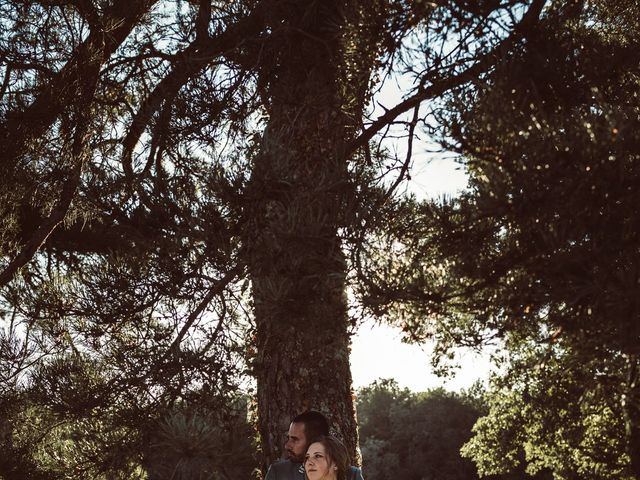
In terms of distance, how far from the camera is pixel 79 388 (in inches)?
158

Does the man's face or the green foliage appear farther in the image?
the green foliage

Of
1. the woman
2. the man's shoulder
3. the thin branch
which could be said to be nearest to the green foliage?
the man's shoulder

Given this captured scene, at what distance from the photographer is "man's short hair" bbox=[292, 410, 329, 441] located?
3900 mm

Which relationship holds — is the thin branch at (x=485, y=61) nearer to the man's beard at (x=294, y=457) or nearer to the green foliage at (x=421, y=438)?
the man's beard at (x=294, y=457)

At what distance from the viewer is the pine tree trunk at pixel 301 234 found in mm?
3027

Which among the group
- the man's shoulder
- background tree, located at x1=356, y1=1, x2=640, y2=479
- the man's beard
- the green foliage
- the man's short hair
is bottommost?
the man's shoulder

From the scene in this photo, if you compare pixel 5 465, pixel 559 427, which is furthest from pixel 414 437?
pixel 5 465

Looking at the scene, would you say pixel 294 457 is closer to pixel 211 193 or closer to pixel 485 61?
pixel 211 193

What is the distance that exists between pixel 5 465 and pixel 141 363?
239 centimetres

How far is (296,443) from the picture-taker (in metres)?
3.90

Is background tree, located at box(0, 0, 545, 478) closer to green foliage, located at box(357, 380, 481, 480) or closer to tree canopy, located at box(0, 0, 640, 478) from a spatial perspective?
tree canopy, located at box(0, 0, 640, 478)

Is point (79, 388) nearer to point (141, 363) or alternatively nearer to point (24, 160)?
point (141, 363)

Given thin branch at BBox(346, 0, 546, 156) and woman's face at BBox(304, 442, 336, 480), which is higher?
thin branch at BBox(346, 0, 546, 156)

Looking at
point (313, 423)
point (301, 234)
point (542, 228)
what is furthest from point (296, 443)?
point (542, 228)
